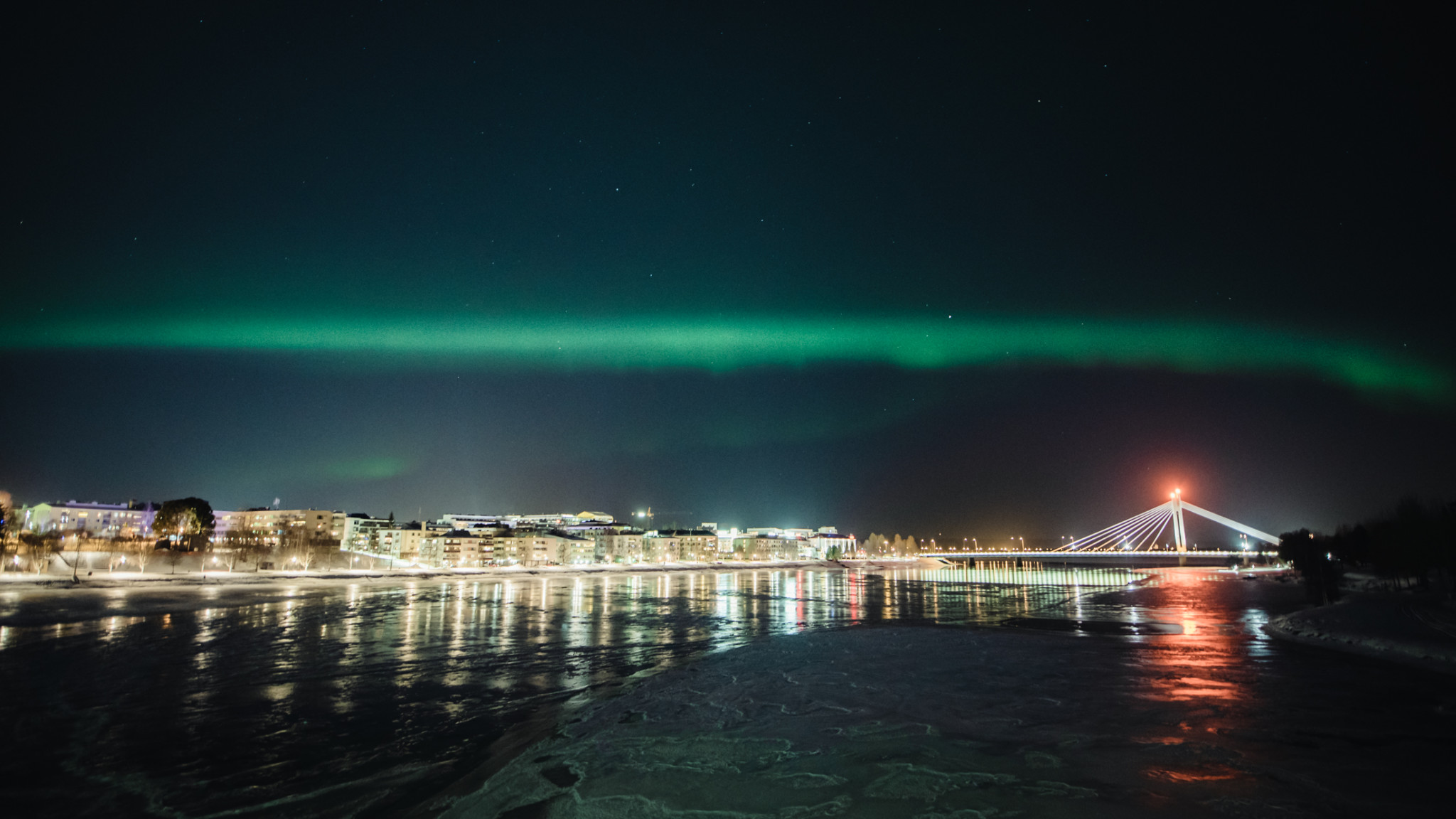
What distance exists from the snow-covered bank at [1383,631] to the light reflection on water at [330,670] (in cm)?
214

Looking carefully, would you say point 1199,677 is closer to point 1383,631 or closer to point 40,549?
point 1383,631

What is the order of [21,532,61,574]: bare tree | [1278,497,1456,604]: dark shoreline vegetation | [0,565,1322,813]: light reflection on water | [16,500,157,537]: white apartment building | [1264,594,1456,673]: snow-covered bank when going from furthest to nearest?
[16,500,157,537]: white apartment building, [21,532,61,574]: bare tree, [1278,497,1456,604]: dark shoreline vegetation, [1264,594,1456,673]: snow-covered bank, [0,565,1322,813]: light reflection on water

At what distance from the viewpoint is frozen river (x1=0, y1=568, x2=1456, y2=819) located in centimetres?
823

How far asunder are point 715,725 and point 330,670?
1228 centimetres

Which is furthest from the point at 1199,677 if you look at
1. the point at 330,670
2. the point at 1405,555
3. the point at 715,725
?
the point at 1405,555

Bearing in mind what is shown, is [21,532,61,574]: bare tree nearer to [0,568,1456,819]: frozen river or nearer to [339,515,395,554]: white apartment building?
[0,568,1456,819]: frozen river

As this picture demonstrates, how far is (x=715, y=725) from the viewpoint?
1169cm

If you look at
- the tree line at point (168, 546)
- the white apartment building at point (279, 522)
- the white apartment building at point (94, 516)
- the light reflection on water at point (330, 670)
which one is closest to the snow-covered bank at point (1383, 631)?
the light reflection on water at point (330, 670)

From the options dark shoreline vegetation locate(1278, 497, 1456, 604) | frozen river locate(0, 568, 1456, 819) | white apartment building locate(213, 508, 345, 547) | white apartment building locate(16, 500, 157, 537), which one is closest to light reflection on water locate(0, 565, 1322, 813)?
frozen river locate(0, 568, 1456, 819)

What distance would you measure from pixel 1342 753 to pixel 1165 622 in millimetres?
24722

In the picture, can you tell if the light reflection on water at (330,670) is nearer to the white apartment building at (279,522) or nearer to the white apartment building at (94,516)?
the white apartment building at (279,522)

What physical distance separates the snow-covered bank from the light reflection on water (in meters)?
2.14

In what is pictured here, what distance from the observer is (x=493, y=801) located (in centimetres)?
836

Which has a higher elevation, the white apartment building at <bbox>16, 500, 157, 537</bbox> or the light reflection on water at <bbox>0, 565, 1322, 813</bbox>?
the white apartment building at <bbox>16, 500, 157, 537</bbox>
